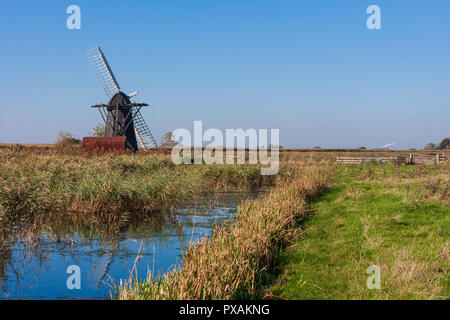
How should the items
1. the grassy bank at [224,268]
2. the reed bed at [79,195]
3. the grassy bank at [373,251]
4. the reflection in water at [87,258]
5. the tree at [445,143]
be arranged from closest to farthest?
the grassy bank at [224,268], the grassy bank at [373,251], the reflection in water at [87,258], the reed bed at [79,195], the tree at [445,143]

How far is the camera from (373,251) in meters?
8.06

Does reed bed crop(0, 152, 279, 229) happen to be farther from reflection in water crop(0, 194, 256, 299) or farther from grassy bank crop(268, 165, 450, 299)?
grassy bank crop(268, 165, 450, 299)

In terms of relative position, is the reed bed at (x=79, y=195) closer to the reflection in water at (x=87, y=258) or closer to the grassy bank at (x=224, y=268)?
the reflection in water at (x=87, y=258)

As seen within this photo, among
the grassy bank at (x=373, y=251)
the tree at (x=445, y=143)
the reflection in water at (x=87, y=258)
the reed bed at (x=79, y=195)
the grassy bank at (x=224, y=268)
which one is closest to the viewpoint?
the grassy bank at (x=224, y=268)

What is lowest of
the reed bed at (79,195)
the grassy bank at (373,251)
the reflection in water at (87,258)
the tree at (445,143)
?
the reflection in water at (87,258)

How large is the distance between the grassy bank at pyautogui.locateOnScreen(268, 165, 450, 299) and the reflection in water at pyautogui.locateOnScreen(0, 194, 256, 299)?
6.66ft

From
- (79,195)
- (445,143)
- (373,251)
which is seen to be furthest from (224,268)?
(445,143)

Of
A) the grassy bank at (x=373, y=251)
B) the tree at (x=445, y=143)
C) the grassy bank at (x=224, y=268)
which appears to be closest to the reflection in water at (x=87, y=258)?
the grassy bank at (x=224, y=268)

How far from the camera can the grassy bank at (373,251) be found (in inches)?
237

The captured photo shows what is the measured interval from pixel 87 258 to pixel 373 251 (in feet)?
19.4

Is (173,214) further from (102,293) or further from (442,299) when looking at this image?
(442,299)

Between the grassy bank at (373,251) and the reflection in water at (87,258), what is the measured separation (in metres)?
2.03

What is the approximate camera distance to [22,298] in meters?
6.21
